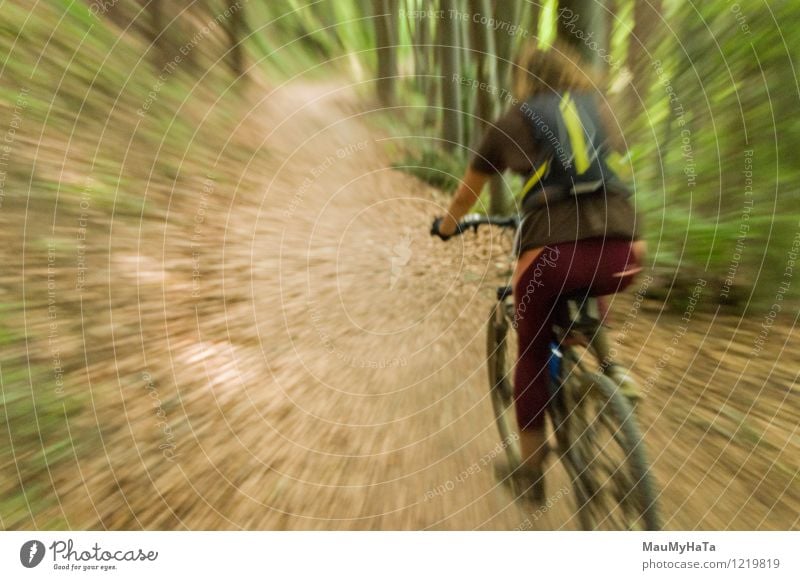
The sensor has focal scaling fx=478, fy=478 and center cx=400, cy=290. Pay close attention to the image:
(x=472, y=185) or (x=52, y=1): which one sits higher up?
(x=52, y=1)

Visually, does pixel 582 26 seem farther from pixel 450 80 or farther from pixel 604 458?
pixel 604 458

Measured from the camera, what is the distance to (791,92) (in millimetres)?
1086

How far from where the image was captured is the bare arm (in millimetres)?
1075

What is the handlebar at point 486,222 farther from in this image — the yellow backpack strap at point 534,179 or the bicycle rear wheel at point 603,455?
the bicycle rear wheel at point 603,455

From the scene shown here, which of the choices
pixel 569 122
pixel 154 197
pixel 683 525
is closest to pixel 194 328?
pixel 154 197

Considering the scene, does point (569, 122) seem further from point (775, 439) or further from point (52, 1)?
point (52, 1)

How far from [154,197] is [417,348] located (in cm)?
69

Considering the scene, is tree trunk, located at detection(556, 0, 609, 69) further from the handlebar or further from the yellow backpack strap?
the handlebar

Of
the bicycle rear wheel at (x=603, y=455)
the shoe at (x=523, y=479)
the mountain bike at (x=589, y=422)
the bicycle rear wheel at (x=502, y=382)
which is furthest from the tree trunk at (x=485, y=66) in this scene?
the shoe at (x=523, y=479)

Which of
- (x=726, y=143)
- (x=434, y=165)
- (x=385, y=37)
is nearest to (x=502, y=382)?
(x=434, y=165)

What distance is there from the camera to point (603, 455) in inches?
44.4

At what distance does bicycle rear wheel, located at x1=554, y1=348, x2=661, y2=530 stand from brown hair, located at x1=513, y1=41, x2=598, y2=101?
63 cm

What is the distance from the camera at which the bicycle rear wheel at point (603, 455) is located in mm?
1050

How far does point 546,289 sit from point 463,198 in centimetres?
A: 28
